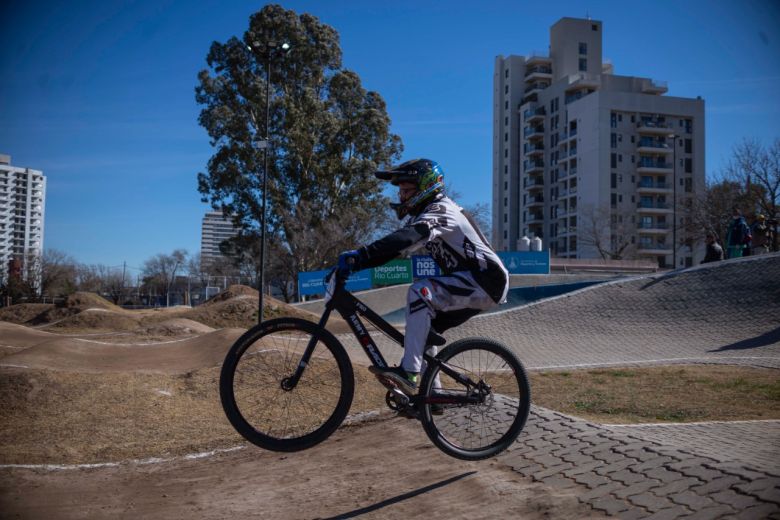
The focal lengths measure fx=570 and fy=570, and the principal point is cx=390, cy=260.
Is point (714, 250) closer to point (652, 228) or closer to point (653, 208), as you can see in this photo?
point (652, 228)

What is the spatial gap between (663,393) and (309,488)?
293 inches

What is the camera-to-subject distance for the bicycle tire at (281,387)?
4.71 meters

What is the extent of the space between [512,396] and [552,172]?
89113 mm

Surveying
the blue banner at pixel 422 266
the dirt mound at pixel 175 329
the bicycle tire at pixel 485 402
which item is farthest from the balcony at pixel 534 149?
the bicycle tire at pixel 485 402

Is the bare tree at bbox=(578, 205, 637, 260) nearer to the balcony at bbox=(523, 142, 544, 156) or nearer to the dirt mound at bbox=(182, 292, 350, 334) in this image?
the balcony at bbox=(523, 142, 544, 156)

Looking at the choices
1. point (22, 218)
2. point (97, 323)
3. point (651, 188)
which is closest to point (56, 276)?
point (22, 218)

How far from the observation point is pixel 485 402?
5.17 meters

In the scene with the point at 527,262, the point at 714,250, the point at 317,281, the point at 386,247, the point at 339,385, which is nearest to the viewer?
the point at 386,247

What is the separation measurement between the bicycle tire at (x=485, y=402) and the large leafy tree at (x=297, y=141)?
34807mm

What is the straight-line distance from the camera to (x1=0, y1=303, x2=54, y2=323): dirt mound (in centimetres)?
3098

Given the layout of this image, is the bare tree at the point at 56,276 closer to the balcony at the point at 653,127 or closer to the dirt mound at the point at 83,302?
the dirt mound at the point at 83,302

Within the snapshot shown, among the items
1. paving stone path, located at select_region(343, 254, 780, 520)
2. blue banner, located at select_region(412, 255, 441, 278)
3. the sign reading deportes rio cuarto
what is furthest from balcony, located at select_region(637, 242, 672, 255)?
paving stone path, located at select_region(343, 254, 780, 520)

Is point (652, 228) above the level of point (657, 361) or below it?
above

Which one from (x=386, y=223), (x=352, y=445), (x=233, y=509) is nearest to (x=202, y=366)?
(x=352, y=445)
